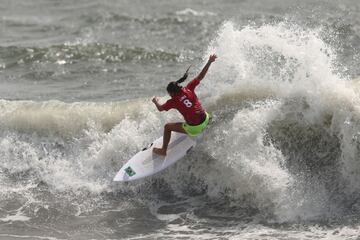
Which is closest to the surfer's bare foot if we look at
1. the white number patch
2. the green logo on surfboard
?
the green logo on surfboard

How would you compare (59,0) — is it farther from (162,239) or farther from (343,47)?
(162,239)

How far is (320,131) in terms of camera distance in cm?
1024

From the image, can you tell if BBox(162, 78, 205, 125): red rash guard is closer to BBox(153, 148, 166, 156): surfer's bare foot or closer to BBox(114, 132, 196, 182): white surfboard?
BBox(114, 132, 196, 182): white surfboard

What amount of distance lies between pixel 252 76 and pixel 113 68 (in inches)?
278

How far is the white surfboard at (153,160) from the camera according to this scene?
1046 cm

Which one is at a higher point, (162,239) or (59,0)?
(59,0)

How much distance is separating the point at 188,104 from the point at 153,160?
3.91ft

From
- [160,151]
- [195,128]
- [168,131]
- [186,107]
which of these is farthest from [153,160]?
[186,107]

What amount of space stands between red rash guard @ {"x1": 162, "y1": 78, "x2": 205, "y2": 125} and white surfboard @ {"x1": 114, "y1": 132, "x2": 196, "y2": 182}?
1.68 feet

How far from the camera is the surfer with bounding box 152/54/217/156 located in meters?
10.1

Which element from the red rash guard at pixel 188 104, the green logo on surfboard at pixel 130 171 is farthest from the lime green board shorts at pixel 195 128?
the green logo on surfboard at pixel 130 171

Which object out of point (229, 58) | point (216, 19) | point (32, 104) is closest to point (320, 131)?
point (229, 58)

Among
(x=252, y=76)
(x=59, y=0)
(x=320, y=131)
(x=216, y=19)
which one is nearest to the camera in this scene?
(x=320, y=131)

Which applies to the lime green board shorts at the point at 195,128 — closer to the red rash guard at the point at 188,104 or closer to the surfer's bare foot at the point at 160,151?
the red rash guard at the point at 188,104
